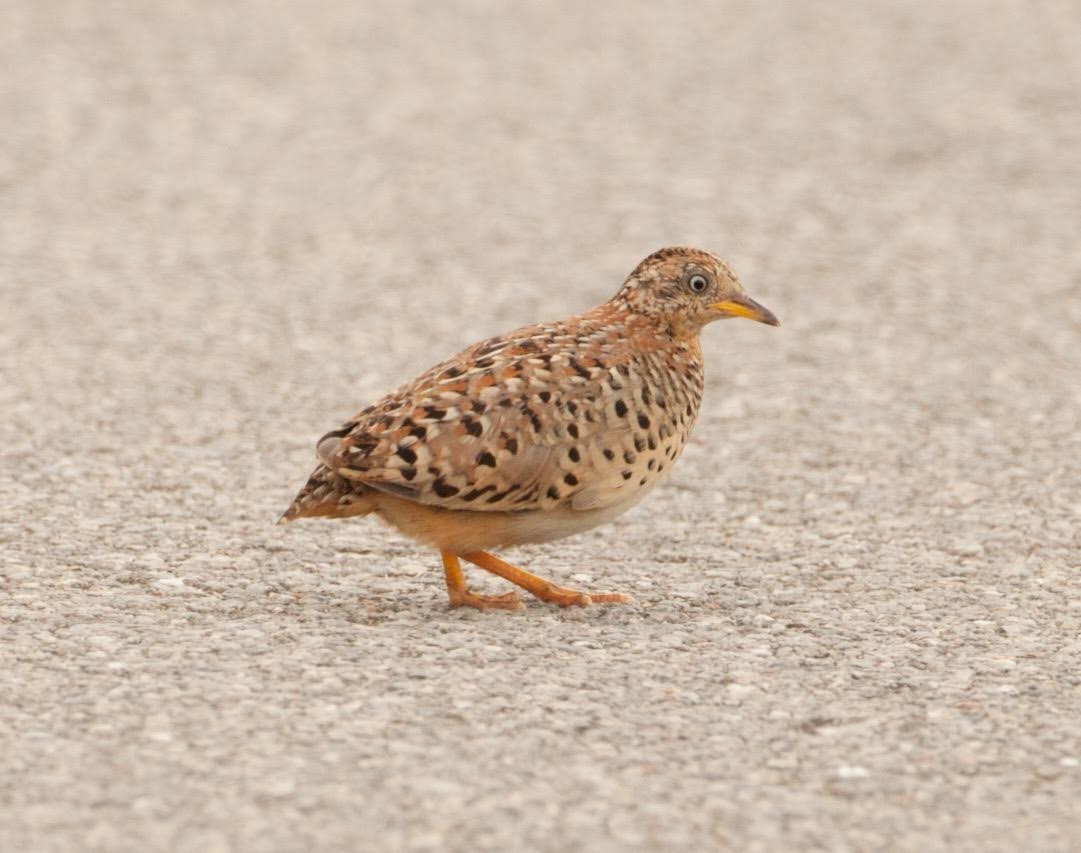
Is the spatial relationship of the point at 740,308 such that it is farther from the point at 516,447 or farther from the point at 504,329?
the point at 504,329

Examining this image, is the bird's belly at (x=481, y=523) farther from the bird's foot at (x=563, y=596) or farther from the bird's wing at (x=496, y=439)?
the bird's foot at (x=563, y=596)

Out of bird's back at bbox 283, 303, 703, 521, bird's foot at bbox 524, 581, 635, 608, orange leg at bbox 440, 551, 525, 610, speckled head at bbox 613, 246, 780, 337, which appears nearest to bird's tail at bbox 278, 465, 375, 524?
bird's back at bbox 283, 303, 703, 521

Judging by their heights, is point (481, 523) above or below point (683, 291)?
below

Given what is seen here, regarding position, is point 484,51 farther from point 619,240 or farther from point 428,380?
point 428,380

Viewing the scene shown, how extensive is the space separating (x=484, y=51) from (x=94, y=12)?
157 inches

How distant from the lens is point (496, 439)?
6453 mm

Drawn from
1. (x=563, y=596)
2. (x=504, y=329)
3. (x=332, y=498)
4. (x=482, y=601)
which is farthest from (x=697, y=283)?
(x=504, y=329)

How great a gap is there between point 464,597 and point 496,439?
0.68 metres

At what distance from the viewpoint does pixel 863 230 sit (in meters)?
13.3

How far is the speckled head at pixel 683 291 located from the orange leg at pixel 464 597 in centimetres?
116

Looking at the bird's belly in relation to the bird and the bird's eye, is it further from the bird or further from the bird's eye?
the bird's eye

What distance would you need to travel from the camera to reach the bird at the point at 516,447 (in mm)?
6418

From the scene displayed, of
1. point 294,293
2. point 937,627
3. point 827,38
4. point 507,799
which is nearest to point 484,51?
point 827,38

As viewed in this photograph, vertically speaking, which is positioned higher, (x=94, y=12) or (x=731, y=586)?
(x=94, y=12)
